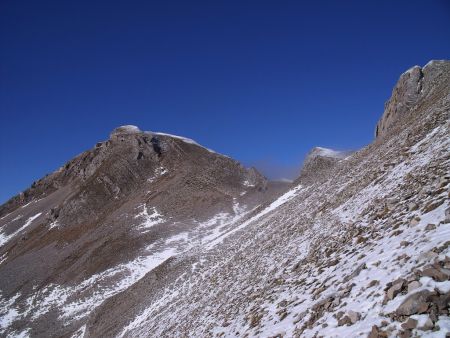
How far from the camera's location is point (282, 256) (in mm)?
16875

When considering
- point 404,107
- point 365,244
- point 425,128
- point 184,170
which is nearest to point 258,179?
point 184,170

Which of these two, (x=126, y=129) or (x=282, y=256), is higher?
(x=126, y=129)

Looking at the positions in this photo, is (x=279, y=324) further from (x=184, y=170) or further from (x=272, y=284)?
(x=184, y=170)

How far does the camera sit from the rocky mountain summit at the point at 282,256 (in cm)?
795

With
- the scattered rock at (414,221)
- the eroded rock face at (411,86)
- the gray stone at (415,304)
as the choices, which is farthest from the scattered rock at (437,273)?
the eroded rock face at (411,86)

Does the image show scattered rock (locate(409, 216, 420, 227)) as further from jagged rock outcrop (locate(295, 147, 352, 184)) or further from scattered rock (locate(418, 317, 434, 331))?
jagged rock outcrop (locate(295, 147, 352, 184))

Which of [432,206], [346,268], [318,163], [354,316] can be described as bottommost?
[354,316]

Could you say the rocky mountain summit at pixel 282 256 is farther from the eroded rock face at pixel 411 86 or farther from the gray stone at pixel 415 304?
the eroded rock face at pixel 411 86

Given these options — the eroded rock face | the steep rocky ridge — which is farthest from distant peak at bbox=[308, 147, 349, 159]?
the steep rocky ridge

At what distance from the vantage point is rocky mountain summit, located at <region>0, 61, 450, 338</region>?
7.95m

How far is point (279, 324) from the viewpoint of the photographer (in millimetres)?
10297

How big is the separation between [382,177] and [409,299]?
10.8 m

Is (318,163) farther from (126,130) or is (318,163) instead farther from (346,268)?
(126,130)

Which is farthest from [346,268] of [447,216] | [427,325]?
[427,325]
